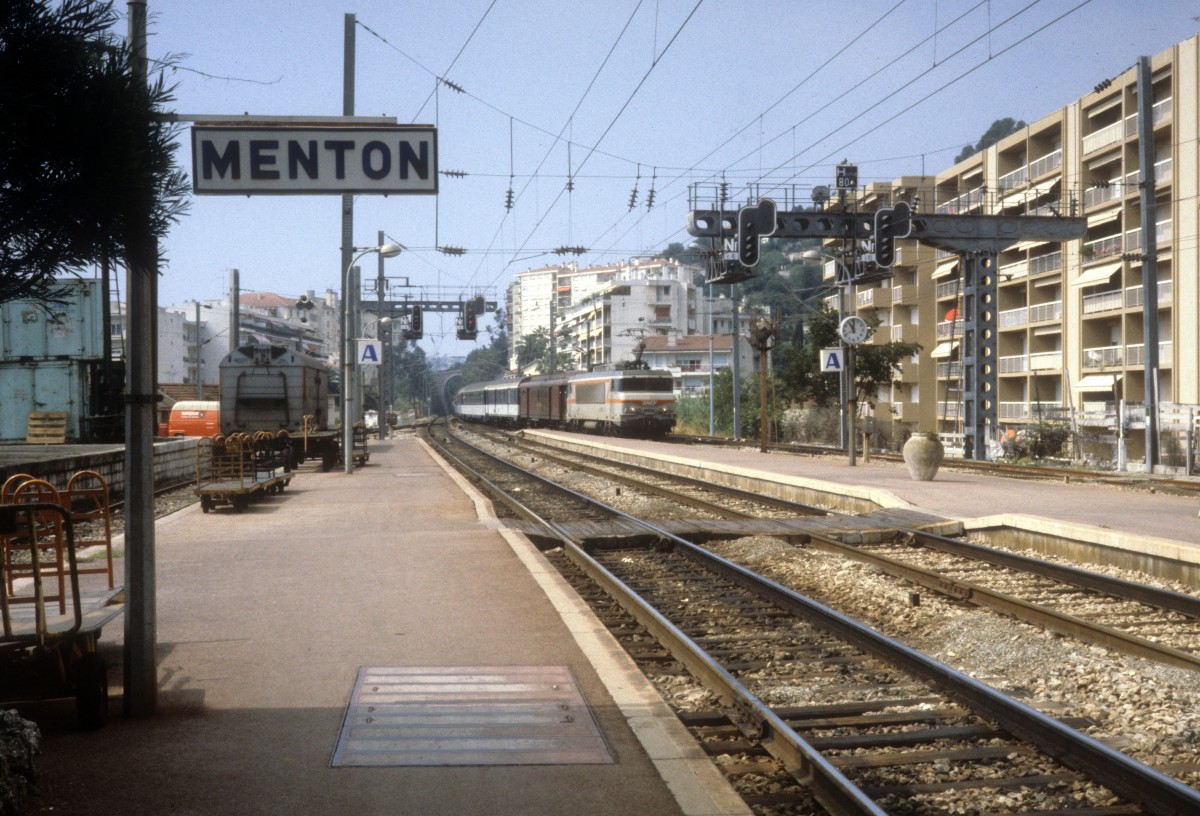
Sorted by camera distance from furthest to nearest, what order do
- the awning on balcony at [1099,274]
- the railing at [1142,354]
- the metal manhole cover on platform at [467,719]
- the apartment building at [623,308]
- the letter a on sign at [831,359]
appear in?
the apartment building at [623,308], the awning on balcony at [1099,274], the railing at [1142,354], the letter a on sign at [831,359], the metal manhole cover on platform at [467,719]

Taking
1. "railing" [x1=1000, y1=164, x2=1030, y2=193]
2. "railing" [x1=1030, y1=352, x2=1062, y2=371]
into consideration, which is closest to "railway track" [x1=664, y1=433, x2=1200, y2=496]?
"railing" [x1=1030, y1=352, x2=1062, y2=371]

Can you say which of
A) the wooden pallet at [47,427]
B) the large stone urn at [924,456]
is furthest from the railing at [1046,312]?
the wooden pallet at [47,427]

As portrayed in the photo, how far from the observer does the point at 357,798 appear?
424cm

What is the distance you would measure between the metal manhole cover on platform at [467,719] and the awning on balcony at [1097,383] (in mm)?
40394

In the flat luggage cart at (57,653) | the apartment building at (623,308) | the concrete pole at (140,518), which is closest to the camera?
the flat luggage cart at (57,653)

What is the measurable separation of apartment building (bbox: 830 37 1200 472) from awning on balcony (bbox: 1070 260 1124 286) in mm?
69

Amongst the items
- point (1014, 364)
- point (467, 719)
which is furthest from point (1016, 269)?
point (467, 719)

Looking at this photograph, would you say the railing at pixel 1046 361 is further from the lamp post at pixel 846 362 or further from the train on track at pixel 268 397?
the train on track at pixel 268 397

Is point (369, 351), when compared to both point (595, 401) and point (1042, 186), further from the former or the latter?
point (1042, 186)

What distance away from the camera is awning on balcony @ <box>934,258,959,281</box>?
168 ft

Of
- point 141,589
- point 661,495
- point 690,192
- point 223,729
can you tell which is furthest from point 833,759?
point 690,192

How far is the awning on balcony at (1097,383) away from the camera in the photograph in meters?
41.7

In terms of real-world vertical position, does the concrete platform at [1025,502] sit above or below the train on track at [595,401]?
below

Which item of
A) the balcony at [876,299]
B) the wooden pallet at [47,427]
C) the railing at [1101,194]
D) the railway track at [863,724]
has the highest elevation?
the railing at [1101,194]
